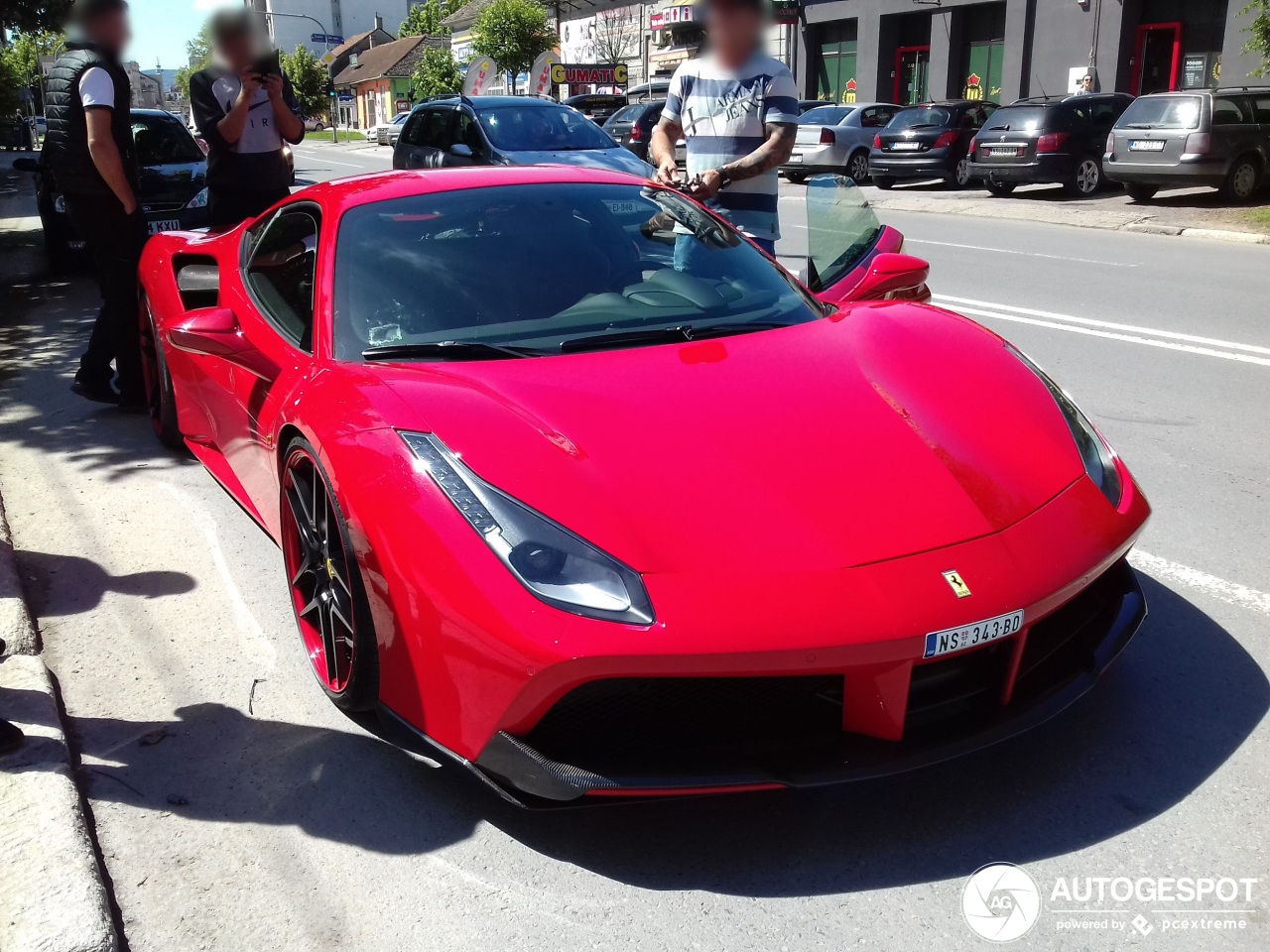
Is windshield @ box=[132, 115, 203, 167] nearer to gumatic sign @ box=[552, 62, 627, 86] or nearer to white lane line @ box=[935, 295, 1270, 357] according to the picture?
white lane line @ box=[935, 295, 1270, 357]

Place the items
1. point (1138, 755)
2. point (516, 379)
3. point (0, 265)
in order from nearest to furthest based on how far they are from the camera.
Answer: point (1138, 755) < point (516, 379) < point (0, 265)

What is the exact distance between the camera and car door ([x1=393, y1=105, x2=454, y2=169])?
13.3 metres

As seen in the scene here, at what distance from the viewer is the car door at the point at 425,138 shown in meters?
13.3

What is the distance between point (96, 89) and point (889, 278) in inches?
146

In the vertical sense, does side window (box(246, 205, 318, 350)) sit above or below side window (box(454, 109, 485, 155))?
below

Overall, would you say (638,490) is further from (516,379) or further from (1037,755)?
(1037,755)

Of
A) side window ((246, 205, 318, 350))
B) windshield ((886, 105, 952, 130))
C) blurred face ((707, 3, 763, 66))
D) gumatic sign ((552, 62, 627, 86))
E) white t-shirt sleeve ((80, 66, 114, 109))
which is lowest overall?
side window ((246, 205, 318, 350))

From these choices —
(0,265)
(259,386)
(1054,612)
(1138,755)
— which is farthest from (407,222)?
(0,265)

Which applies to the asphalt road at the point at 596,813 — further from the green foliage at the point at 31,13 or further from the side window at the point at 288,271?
the green foliage at the point at 31,13

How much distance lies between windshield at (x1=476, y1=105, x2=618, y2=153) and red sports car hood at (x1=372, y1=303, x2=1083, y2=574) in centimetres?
1004

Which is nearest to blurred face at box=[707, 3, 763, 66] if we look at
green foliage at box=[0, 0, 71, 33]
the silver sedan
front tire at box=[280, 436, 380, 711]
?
front tire at box=[280, 436, 380, 711]

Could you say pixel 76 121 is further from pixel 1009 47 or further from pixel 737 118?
pixel 1009 47

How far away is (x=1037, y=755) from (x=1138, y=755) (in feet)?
0.74

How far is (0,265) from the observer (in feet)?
38.0
